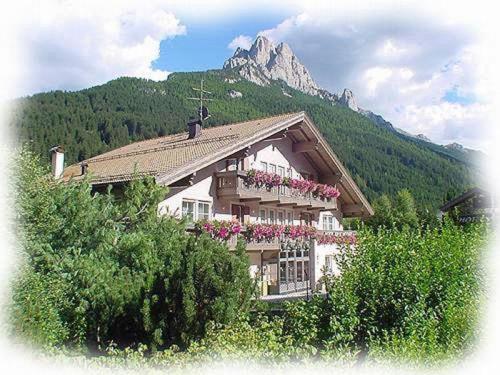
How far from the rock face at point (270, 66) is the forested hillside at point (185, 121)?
10264 millimetres

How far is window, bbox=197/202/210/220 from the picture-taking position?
2062 cm

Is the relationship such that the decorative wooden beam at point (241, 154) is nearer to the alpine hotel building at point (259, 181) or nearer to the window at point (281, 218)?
the alpine hotel building at point (259, 181)

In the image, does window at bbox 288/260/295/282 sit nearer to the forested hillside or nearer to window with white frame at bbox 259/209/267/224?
window with white frame at bbox 259/209/267/224

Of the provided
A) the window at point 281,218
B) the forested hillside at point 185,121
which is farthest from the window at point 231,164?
Answer: the forested hillside at point 185,121

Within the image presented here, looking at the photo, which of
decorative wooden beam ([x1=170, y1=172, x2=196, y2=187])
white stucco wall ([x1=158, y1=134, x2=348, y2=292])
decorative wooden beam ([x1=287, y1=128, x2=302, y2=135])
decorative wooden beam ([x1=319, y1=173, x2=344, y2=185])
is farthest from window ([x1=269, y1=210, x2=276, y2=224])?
decorative wooden beam ([x1=170, y1=172, x2=196, y2=187])

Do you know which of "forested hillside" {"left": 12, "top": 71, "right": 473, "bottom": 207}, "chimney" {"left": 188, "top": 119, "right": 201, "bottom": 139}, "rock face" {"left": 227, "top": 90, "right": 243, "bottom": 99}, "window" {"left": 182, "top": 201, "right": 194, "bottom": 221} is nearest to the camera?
"window" {"left": 182, "top": 201, "right": 194, "bottom": 221}

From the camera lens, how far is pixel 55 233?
37.5 feet

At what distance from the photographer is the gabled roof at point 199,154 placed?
18.2 m

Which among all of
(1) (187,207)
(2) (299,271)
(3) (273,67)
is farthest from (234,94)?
(1) (187,207)

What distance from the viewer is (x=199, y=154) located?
787 inches

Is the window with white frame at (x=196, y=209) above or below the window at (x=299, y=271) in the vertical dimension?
above

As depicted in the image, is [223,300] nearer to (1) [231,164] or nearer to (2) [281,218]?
(1) [231,164]

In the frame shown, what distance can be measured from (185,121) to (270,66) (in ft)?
340

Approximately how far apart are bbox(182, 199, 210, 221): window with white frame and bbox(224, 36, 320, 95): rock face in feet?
447
